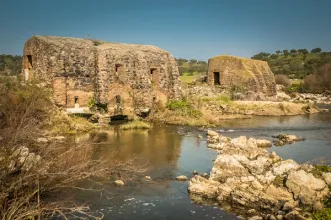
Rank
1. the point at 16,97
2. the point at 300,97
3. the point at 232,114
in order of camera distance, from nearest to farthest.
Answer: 1. the point at 16,97
2. the point at 232,114
3. the point at 300,97

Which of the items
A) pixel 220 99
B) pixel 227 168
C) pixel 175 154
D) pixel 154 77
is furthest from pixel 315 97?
pixel 227 168

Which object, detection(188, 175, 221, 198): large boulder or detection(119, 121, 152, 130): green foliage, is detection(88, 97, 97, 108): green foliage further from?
detection(188, 175, 221, 198): large boulder

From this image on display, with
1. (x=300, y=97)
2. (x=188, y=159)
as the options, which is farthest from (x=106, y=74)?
(x=300, y=97)

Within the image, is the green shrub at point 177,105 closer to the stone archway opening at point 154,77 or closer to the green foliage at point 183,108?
the green foliage at point 183,108

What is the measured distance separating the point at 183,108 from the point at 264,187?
1718cm

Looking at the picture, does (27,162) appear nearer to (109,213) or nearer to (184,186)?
(109,213)

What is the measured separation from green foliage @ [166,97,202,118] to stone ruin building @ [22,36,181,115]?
3.30ft

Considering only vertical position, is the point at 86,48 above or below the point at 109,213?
above

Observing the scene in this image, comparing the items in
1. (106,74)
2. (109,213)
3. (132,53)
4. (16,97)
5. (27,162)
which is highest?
(132,53)

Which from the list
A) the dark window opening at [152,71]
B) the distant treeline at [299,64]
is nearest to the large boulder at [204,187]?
the dark window opening at [152,71]

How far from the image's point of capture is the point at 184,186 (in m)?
13.4

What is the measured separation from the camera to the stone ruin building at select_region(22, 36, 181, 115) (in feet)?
79.8

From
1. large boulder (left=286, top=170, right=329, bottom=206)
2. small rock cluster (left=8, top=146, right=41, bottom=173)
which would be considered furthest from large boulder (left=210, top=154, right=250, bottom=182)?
small rock cluster (left=8, top=146, right=41, bottom=173)

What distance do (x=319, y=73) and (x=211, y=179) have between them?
50.1 metres
